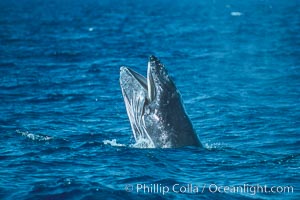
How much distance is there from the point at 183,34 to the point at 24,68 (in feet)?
79.1

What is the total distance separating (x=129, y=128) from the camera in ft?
56.6

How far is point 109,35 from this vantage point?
5122 cm

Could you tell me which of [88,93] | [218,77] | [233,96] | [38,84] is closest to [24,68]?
[38,84]

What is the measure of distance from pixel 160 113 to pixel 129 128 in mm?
4518

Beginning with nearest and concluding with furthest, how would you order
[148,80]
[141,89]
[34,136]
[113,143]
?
1. [148,80]
2. [141,89]
3. [113,143]
4. [34,136]

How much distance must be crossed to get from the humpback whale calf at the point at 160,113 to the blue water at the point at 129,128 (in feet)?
0.86

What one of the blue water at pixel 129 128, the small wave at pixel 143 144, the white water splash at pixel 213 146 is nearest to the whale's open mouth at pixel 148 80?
the small wave at pixel 143 144

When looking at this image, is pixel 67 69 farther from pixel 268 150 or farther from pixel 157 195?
pixel 157 195

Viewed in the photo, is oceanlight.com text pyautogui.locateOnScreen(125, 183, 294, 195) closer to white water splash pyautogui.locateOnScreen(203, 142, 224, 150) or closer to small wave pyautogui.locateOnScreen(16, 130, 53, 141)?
white water splash pyautogui.locateOnScreen(203, 142, 224, 150)

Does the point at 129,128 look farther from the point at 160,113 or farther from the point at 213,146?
the point at 160,113

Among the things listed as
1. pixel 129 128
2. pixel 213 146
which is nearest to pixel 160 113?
pixel 213 146

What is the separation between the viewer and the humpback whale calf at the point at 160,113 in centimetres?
1279

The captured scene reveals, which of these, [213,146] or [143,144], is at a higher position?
[143,144]

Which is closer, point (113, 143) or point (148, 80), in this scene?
point (148, 80)
